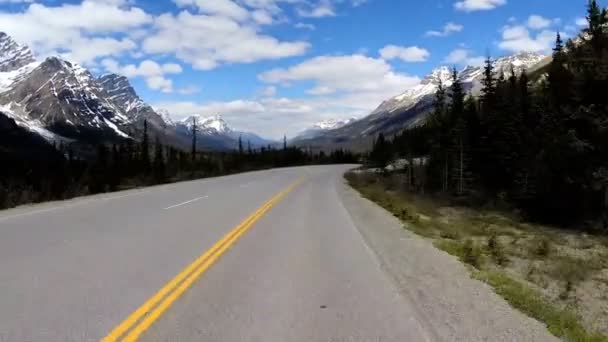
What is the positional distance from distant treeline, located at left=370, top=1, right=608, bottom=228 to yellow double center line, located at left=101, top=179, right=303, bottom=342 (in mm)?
29739

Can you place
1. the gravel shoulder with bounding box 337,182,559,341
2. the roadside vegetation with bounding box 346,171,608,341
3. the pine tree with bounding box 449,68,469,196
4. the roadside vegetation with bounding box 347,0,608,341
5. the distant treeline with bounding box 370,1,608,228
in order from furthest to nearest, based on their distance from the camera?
1. the pine tree with bounding box 449,68,469,196
2. the distant treeline with bounding box 370,1,608,228
3. the roadside vegetation with bounding box 347,0,608,341
4. the roadside vegetation with bounding box 346,171,608,341
5. the gravel shoulder with bounding box 337,182,559,341

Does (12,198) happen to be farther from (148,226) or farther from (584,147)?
(584,147)

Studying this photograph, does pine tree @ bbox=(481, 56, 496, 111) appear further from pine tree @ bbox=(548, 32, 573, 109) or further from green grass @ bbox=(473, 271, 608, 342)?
green grass @ bbox=(473, 271, 608, 342)

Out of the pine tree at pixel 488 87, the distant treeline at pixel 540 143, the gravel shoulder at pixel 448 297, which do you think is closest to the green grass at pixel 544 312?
the gravel shoulder at pixel 448 297

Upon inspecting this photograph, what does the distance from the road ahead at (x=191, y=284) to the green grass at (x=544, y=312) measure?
1497mm

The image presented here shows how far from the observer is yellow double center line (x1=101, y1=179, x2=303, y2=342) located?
519 cm

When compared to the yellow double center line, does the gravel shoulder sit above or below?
below

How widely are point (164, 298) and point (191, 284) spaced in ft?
2.60

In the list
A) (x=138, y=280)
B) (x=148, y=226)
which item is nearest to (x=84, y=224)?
(x=148, y=226)

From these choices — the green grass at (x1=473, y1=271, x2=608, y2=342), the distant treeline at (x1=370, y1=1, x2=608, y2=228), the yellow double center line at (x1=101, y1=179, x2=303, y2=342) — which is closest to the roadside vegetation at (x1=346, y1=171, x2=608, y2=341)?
the green grass at (x1=473, y1=271, x2=608, y2=342)

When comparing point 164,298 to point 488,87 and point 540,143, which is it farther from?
point 488,87

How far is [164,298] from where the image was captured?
6453 millimetres

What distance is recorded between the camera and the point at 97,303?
611cm

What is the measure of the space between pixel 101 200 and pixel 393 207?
38.5 ft
